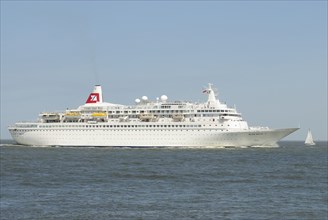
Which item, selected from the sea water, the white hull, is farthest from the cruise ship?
the sea water

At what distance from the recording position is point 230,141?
77750 millimetres

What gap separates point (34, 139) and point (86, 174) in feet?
169

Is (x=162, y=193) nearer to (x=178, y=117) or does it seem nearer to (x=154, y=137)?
(x=154, y=137)

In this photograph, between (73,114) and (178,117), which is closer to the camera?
(178,117)

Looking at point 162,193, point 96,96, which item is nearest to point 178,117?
point 96,96

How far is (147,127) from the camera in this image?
265ft

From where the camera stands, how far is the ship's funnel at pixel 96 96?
302ft

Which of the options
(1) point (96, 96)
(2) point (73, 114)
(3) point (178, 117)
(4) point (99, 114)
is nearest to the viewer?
(3) point (178, 117)

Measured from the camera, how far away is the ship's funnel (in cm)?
9200

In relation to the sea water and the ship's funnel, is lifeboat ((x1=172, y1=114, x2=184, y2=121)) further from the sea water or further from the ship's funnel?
the sea water

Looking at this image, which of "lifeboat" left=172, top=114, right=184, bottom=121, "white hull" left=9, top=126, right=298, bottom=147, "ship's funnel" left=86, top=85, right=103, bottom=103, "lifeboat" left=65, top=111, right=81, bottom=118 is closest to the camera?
"white hull" left=9, top=126, right=298, bottom=147

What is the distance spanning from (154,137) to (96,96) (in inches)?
674

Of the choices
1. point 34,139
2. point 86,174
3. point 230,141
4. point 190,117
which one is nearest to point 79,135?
point 34,139

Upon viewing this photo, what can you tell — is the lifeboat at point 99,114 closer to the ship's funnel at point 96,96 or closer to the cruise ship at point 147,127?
the cruise ship at point 147,127
